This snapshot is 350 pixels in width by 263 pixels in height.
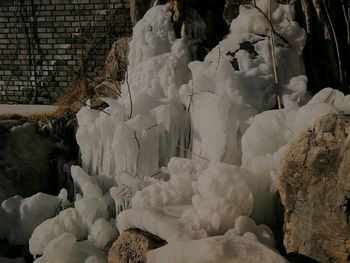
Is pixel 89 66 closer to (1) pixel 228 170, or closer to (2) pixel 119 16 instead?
(2) pixel 119 16

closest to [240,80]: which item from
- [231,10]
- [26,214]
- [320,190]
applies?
[231,10]

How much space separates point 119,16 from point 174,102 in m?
3.73

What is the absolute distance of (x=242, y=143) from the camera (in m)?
4.68

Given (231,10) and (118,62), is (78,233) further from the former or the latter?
(231,10)

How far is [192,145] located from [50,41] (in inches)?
195

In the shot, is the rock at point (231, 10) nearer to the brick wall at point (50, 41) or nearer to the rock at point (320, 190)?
the brick wall at point (50, 41)

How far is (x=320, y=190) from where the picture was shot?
3621 mm

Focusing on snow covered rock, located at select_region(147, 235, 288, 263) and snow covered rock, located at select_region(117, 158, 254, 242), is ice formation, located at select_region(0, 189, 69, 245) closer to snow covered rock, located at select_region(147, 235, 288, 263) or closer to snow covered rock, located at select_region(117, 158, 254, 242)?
snow covered rock, located at select_region(117, 158, 254, 242)

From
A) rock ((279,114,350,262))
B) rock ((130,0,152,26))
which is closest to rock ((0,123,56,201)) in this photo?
rock ((130,0,152,26))

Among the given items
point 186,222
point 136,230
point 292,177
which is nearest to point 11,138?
point 136,230

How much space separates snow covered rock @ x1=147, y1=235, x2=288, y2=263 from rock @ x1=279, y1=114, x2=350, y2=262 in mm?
428

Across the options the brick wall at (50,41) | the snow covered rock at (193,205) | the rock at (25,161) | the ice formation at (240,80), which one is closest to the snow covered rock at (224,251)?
the snow covered rock at (193,205)

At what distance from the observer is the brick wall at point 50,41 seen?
8.98 metres

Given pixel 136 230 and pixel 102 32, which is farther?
pixel 102 32
